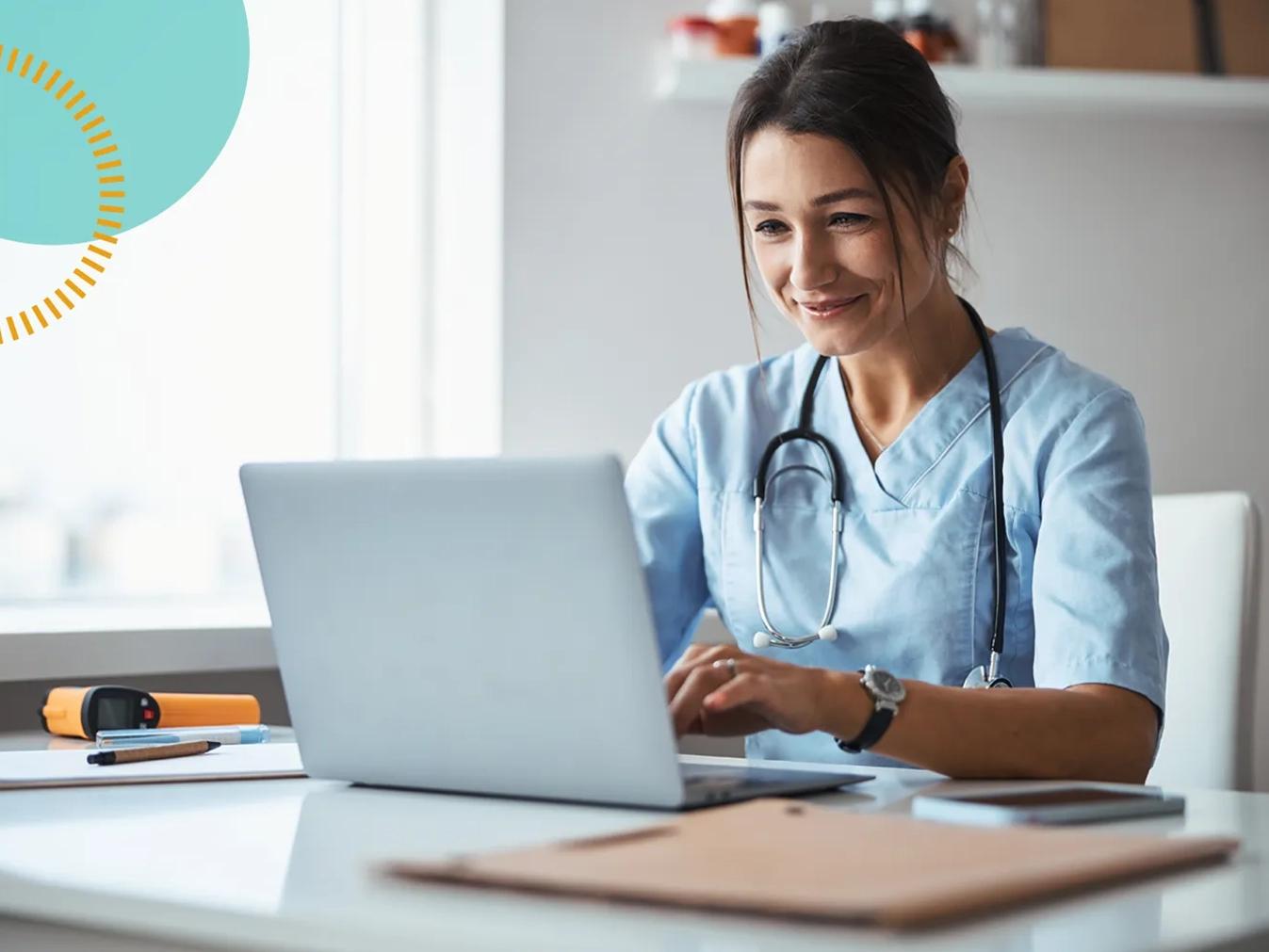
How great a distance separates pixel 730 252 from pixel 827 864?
1.81m

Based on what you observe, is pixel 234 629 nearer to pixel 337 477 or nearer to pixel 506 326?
pixel 506 326

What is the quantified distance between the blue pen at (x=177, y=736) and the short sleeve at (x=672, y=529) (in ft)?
1.41

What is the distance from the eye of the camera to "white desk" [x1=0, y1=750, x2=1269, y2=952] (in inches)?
25.3

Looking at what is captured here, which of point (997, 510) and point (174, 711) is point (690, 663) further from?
point (174, 711)

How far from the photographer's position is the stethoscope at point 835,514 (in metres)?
1.44

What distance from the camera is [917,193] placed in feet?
4.94

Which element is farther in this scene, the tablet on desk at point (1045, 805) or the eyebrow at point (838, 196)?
the eyebrow at point (838, 196)

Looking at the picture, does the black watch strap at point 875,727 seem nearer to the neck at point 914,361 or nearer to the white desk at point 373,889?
the white desk at point 373,889

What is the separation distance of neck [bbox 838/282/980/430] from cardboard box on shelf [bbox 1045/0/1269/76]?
3.52ft

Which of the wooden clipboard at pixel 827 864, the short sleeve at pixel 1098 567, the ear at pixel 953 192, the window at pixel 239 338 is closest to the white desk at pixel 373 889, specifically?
the wooden clipboard at pixel 827 864

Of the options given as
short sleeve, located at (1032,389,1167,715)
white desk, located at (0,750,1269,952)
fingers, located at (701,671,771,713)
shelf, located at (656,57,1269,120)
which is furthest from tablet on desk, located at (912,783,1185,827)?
shelf, located at (656,57,1269,120)

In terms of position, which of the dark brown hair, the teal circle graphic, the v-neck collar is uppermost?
the teal circle graphic

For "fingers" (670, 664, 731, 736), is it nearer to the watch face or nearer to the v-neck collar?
the watch face

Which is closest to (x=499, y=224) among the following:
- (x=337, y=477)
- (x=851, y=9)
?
(x=851, y=9)
